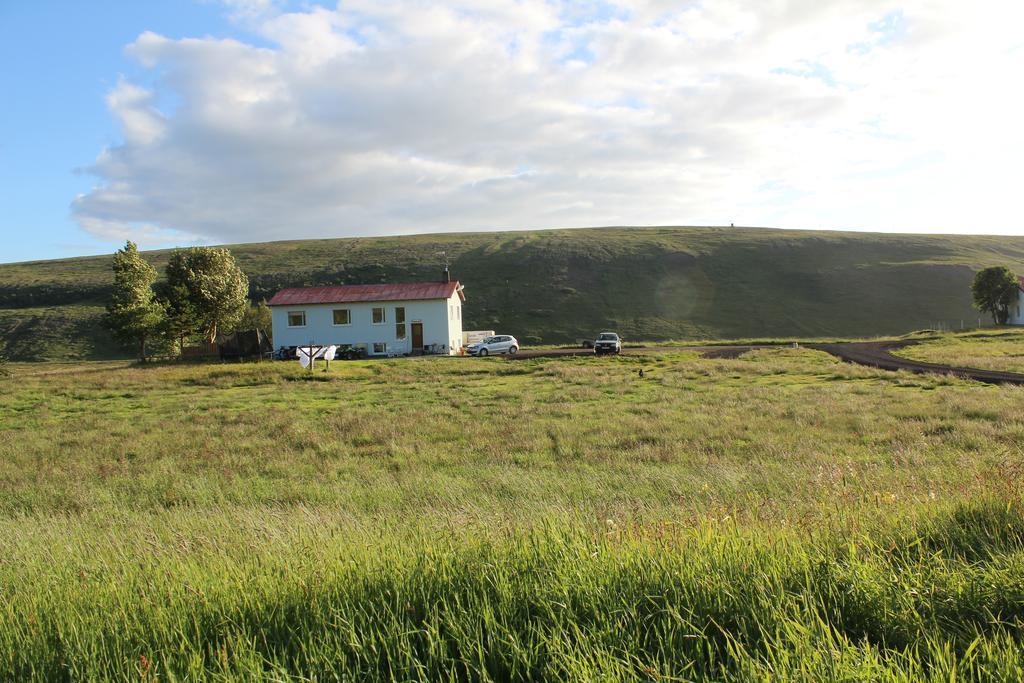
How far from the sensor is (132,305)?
4409 cm

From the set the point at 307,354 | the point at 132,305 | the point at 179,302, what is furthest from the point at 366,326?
the point at 132,305

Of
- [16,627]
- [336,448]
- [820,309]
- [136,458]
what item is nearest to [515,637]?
[16,627]

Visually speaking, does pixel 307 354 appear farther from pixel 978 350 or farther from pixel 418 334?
pixel 978 350

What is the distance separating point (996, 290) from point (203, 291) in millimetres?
68275

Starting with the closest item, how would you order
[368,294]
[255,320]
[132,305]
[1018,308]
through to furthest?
1. [132,305]
2. [368,294]
3. [1018,308]
4. [255,320]

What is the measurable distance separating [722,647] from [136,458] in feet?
41.1

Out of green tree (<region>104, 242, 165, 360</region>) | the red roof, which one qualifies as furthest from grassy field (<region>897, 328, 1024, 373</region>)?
green tree (<region>104, 242, 165, 360</region>)

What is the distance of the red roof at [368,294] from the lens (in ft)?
151

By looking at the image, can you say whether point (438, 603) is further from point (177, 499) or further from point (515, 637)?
point (177, 499)

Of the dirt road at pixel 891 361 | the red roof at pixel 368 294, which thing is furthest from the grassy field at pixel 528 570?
the red roof at pixel 368 294

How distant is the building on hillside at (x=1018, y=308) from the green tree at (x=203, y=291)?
69.0m

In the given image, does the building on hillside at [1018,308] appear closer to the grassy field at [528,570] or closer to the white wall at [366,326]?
the white wall at [366,326]

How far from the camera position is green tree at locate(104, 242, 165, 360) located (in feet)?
143

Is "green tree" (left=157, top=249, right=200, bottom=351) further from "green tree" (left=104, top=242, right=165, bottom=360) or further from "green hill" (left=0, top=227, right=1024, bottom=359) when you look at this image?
"green hill" (left=0, top=227, right=1024, bottom=359)
